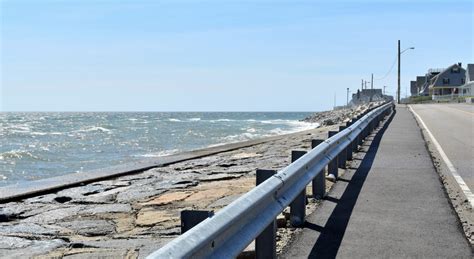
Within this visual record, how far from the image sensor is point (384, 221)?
5.89 m

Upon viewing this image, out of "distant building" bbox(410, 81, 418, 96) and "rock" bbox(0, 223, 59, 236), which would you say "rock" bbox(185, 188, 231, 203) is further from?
"distant building" bbox(410, 81, 418, 96)

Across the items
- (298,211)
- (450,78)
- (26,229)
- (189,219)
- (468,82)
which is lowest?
(26,229)

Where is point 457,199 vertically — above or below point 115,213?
above

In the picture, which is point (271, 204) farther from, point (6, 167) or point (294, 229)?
point (6, 167)

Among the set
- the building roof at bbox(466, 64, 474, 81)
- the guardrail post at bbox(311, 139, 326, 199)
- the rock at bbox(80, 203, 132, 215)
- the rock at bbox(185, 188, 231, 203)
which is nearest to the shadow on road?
the guardrail post at bbox(311, 139, 326, 199)

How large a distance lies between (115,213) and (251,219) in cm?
369

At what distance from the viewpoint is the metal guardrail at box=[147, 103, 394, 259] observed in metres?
2.85

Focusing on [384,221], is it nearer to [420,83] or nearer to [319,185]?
[319,185]

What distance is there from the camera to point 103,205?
788 cm

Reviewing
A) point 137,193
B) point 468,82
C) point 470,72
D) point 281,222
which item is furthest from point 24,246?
point 470,72

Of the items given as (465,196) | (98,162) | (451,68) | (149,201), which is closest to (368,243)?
(465,196)

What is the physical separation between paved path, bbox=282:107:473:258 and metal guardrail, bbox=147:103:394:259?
42 cm

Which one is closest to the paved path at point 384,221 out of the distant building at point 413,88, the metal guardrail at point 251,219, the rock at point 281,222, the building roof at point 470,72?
the rock at point 281,222

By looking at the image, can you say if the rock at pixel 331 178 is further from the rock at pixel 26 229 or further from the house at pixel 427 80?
the house at pixel 427 80
